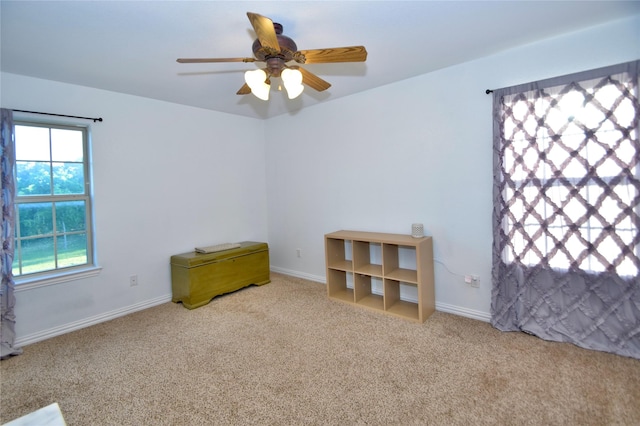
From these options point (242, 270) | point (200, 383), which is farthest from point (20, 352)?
point (242, 270)

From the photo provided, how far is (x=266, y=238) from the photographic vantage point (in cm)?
467

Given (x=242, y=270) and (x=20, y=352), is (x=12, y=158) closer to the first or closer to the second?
(x=20, y=352)

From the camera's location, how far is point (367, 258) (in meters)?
3.47

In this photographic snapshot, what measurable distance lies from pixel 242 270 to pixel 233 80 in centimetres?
→ 213

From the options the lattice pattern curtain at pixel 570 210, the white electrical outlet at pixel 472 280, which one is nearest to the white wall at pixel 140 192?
the white electrical outlet at pixel 472 280

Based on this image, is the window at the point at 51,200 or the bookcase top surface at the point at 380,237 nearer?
the window at the point at 51,200

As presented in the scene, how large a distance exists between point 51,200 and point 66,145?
0.54 metres

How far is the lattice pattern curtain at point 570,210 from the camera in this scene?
210cm

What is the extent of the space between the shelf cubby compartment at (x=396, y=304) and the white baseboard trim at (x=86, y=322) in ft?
8.07

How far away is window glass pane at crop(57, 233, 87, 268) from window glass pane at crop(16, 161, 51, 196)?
1.53ft

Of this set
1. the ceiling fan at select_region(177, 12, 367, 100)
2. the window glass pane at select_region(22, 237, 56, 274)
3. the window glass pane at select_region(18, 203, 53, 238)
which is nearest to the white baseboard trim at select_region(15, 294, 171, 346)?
the window glass pane at select_region(22, 237, 56, 274)

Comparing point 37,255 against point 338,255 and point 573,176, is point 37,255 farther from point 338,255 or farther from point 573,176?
point 573,176

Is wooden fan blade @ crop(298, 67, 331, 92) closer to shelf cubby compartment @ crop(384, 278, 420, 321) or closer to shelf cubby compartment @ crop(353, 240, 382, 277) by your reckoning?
shelf cubby compartment @ crop(353, 240, 382, 277)

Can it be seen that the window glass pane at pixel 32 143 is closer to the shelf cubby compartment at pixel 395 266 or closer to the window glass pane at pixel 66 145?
the window glass pane at pixel 66 145
